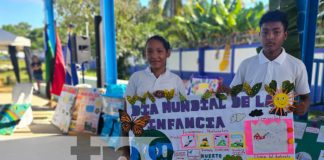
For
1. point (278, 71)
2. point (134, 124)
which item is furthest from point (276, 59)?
point (134, 124)

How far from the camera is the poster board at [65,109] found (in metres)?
6.54

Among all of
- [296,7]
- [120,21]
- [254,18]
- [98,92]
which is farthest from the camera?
[254,18]

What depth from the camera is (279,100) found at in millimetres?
2449

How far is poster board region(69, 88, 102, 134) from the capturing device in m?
6.21

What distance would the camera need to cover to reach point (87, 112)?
6.32m

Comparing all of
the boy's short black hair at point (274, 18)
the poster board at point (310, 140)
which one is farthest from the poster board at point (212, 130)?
the poster board at point (310, 140)

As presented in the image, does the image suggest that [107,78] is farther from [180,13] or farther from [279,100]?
[180,13]

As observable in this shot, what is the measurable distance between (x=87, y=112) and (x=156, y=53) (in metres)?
4.13

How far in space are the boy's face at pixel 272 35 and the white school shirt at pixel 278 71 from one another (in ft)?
0.37

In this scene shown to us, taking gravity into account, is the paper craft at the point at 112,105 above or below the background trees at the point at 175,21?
below

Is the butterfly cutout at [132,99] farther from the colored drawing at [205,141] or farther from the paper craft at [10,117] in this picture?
the paper craft at [10,117]

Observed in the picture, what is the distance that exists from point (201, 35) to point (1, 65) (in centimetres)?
1480

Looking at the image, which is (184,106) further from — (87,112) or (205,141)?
(87,112)

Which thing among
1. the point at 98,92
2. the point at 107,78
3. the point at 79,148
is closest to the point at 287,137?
the point at 79,148
